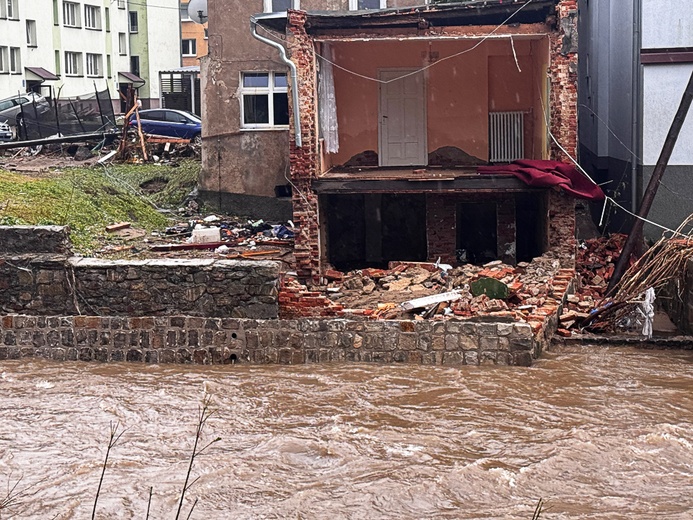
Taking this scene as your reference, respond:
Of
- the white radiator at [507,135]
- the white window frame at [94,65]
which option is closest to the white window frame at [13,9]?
the white window frame at [94,65]

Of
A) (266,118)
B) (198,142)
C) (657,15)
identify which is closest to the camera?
(657,15)

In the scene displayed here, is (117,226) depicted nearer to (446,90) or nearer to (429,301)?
(446,90)

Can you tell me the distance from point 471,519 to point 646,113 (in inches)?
454

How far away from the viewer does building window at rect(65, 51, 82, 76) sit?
49000mm

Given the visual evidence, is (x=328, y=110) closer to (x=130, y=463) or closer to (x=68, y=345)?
(x=68, y=345)

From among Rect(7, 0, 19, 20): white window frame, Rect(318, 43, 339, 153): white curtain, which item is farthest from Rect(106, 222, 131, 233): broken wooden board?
Rect(7, 0, 19, 20): white window frame

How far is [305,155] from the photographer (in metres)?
17.7

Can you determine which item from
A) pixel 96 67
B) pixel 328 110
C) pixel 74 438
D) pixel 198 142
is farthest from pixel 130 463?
pixel 96 67

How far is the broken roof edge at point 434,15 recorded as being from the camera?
16.9m

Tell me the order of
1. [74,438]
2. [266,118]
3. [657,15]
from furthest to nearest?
1. [266,118]
2. [657,15]
3. [74,438]

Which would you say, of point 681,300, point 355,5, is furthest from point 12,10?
point 681,300

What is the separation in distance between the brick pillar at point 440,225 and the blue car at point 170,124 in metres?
13.6

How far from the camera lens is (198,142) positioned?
3122 centimetres

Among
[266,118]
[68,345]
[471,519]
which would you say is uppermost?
[266,118]
